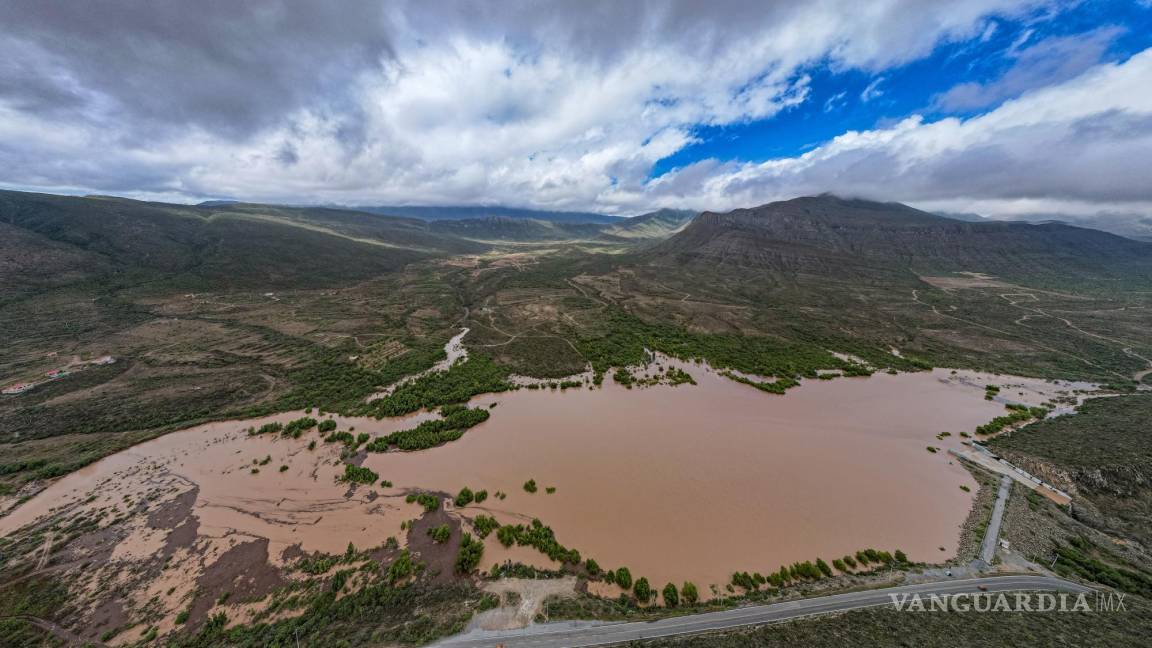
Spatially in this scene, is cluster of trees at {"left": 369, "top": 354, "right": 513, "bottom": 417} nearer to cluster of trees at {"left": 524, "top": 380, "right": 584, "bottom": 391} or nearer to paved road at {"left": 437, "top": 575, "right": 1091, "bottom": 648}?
cluster of trees at {"left": 524, "top": 380, "right": 584, "bottom": 391}

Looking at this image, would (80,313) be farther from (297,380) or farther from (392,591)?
(392,591)

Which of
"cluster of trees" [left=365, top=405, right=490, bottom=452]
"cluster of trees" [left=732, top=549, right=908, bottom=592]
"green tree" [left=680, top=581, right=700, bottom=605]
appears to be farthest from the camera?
"cluster of trees" [left=365, top=405, right=490, bottom=452]

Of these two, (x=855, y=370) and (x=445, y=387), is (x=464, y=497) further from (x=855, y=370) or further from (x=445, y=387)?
(x=855, y=370)

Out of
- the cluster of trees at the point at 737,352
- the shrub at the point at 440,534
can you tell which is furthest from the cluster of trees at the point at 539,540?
the cluster of trees at the point at 737,352

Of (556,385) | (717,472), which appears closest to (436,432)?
(556,385)

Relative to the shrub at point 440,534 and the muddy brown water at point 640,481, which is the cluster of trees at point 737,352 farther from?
the shrub at point 440,534

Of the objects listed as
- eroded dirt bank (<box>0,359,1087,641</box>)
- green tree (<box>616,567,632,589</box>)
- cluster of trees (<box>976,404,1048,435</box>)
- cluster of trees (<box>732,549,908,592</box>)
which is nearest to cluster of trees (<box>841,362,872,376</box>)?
eroded dirt bank (<box>0,359,1087,641</box>)

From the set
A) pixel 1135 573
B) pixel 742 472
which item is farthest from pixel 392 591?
pixel 1135 573
